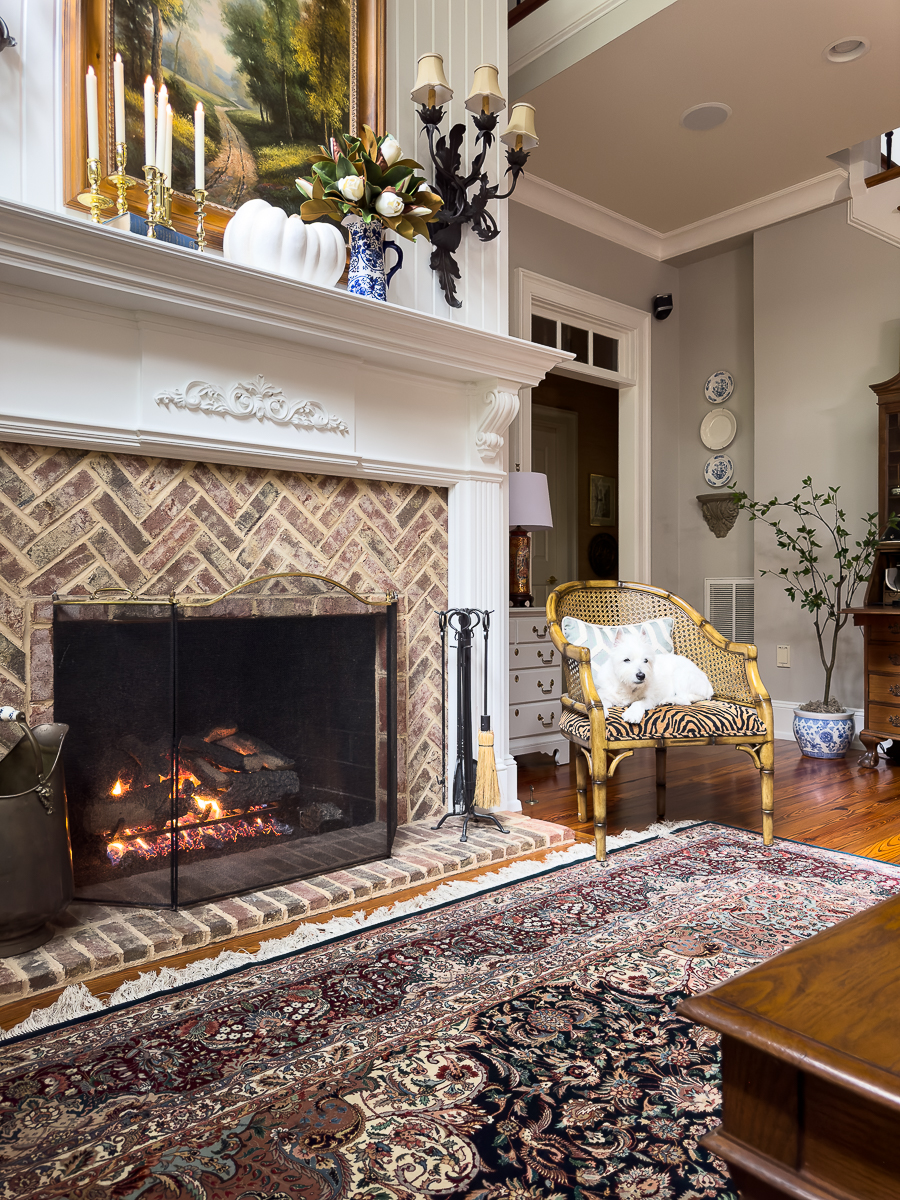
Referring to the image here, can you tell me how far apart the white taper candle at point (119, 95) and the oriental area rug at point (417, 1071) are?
6.72 ft

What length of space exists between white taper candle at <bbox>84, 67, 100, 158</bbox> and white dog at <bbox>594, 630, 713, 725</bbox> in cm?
213

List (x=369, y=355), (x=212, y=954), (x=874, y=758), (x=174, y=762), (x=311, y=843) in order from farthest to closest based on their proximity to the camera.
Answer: (x=874, y=758), (x=369, y=355), (x=311, y=843), (x=174, y=762), (x=212, y=954)

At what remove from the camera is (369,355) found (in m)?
2.55

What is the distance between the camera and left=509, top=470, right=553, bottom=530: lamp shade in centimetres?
357

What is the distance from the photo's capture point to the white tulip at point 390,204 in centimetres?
240

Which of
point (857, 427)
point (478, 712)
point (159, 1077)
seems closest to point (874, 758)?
point (857, 427)

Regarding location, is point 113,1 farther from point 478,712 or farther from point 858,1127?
point 858,1127

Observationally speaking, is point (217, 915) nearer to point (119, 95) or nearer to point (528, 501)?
point (119, 95)

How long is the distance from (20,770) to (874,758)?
377 centimetres

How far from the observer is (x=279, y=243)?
7.49ft

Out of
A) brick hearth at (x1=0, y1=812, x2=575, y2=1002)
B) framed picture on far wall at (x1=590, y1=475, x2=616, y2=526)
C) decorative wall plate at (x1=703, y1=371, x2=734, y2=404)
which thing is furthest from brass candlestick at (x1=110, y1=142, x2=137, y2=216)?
framed picture on far wall at (x1=590, y1=475, x2=616, y2=526)

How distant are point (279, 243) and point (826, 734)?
3465 millimetres

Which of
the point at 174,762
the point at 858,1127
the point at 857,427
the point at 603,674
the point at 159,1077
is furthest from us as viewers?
the point at 857,427

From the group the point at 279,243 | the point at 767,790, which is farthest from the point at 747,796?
the point at 279,243
